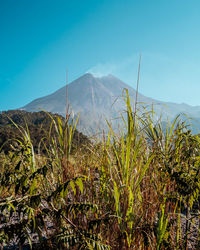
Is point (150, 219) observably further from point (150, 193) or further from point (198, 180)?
point (198, 180)

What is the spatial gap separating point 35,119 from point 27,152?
16.1 meters

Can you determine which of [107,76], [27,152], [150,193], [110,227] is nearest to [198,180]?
[150,193]

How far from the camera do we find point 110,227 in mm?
1171

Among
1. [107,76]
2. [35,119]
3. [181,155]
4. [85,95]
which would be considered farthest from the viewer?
[107,76]

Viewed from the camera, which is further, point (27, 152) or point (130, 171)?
point (27, 152)

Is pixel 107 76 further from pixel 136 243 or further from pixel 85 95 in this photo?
pixel 136 243

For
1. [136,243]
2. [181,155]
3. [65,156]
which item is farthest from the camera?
[181,155]

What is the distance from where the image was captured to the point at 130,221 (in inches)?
39.5

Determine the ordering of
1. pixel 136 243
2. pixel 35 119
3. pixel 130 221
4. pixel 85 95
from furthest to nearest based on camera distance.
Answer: pixel 85 95 → pixel 35 119 → pixel 136 243 → pixel 130 221

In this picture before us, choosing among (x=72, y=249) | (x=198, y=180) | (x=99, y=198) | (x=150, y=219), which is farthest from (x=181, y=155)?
(x=72, y=249)

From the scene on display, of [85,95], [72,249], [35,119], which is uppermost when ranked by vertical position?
[85,95]

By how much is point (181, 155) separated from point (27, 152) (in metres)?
1.03

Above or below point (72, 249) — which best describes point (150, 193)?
above

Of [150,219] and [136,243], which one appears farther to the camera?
[150,219]
